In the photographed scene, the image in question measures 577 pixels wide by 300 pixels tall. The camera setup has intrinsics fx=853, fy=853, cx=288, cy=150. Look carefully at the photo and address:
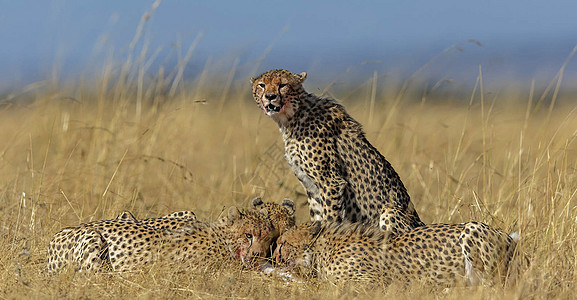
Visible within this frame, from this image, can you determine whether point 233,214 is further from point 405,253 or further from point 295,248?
point 405,253

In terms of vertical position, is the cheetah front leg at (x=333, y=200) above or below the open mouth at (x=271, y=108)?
below

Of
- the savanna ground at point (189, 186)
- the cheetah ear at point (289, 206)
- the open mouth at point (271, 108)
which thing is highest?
the open mouth at point (271, 108)

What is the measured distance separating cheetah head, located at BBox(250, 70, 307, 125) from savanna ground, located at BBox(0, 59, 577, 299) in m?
0.51

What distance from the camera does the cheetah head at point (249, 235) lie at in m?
4.47

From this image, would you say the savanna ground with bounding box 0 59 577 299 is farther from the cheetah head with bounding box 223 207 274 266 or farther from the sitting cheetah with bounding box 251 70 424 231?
the sitting cheetah with bounding box 251 70 424 231

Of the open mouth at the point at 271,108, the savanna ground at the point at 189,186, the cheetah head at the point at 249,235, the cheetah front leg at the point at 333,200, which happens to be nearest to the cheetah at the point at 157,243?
the cheetah head at the point at 249,235

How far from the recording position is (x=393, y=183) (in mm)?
5371

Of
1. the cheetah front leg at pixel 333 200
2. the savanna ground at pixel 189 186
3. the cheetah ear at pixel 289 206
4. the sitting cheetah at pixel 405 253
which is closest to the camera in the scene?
the savanna ground at pixel 189 186

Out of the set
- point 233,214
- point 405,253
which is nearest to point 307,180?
point 233,214

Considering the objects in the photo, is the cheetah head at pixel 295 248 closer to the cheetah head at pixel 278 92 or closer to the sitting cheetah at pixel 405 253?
the sitting cheetah at pixel 405 253

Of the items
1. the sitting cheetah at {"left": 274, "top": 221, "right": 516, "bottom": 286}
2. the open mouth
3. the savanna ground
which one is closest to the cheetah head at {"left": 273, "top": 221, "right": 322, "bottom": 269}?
the sitting cheetah at {"left": 274, "top": 221, "right": 516, "bottom": 286}

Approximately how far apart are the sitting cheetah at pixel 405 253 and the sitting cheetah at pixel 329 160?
0.66m

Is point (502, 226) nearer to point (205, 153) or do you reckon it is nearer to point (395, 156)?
point (395, 156)

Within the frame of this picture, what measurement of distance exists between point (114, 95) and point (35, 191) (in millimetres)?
1508
